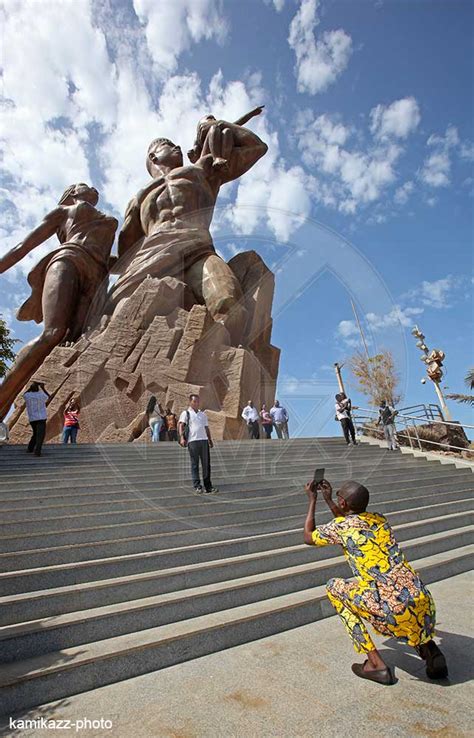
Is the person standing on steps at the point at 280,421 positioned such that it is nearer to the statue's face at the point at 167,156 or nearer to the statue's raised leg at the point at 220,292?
the statue's raised leg at the point at 220,292

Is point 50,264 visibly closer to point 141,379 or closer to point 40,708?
point 141,379

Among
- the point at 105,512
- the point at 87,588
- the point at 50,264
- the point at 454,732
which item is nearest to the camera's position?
the point at 454,732

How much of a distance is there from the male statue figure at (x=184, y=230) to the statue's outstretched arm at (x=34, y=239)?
2.02m

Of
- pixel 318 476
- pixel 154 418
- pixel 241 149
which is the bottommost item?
pixel 318 476

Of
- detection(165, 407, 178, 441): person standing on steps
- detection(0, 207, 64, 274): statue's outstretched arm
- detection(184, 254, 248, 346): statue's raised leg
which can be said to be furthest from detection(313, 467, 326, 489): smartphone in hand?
detection(0, 207, 64, 274): statue's outstretched arm

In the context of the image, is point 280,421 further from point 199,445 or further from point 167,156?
point 167,156

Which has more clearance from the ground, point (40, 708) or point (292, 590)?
point (292, 590)

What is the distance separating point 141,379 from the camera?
10711 mm

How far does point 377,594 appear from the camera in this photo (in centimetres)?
206

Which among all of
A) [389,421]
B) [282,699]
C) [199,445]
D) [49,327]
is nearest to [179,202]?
[49,327]

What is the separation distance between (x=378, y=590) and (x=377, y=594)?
0.06 ft

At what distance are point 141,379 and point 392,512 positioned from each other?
685 cm

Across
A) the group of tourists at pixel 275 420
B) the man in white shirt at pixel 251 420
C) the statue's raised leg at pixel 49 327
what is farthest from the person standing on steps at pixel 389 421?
the statue's raised leg at pixel 49 327

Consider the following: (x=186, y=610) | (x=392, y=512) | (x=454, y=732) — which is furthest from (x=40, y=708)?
(x=392, y=512)
